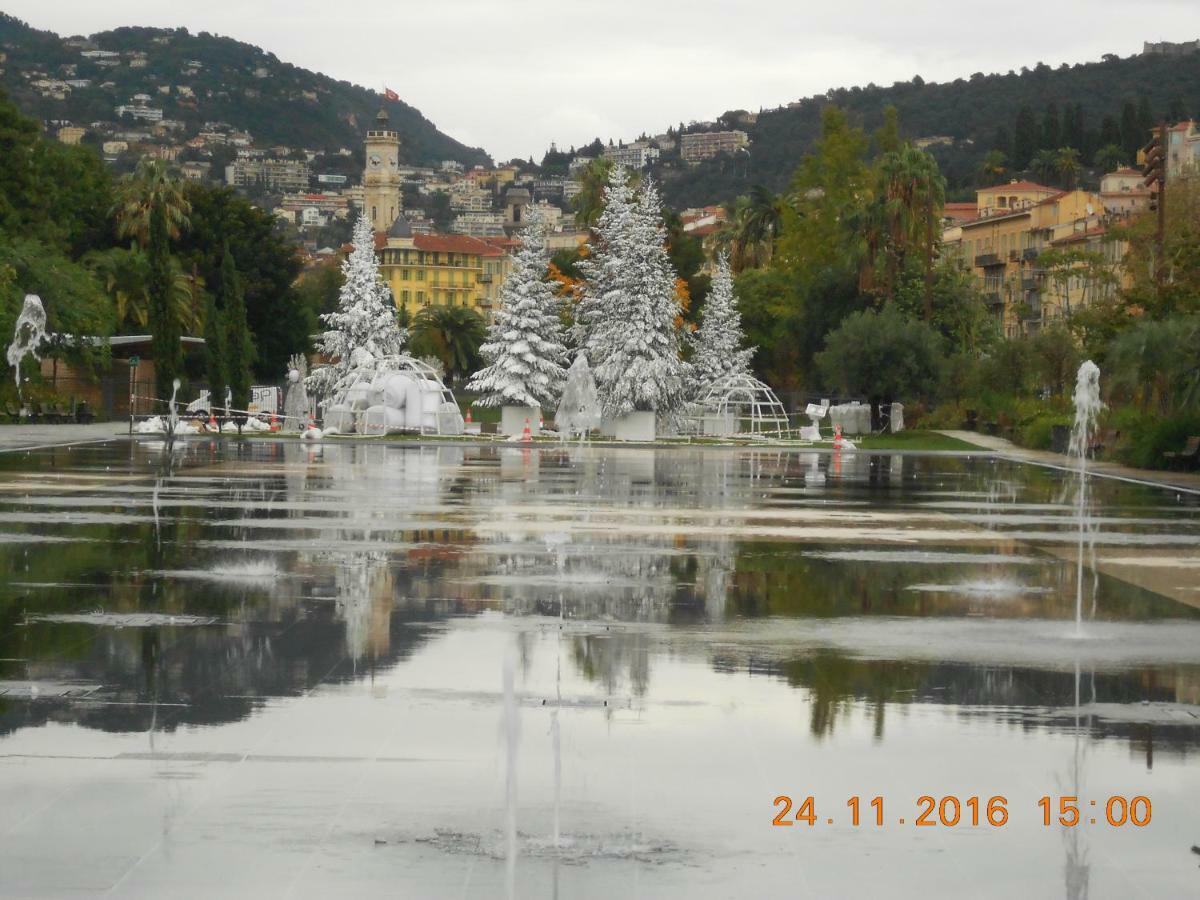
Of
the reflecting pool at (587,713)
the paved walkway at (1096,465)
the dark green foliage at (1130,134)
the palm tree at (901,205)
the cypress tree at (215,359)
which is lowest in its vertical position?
the reflecting pool at (587,713)

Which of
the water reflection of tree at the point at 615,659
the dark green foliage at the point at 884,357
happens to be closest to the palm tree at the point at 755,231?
the dark green foliage at the point at 884,357

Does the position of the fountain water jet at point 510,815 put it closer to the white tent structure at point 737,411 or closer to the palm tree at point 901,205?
the white tent structure at point 737,411

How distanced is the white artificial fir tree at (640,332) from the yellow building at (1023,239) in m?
54.6

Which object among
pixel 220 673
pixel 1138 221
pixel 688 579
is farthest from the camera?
pixel 1138 221

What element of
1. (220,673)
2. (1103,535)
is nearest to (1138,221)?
(1103,535)

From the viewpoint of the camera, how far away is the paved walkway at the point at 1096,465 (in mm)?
38500

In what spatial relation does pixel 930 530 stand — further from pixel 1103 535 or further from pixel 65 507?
pixel 65 507

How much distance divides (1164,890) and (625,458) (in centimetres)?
4439

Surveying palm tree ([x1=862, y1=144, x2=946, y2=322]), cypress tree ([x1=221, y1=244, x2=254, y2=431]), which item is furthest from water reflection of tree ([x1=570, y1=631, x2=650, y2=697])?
cypress tree ([x1=221, y1=244, x2=254, y2=431])

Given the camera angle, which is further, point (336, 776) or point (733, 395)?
point (733, 395)

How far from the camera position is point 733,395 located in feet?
276

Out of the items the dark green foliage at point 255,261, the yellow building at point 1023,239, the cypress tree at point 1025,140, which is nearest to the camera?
the dark green foliage at point 255,261

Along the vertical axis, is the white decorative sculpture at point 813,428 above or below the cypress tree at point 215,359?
below

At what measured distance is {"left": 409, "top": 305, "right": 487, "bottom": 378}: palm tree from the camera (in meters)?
138
